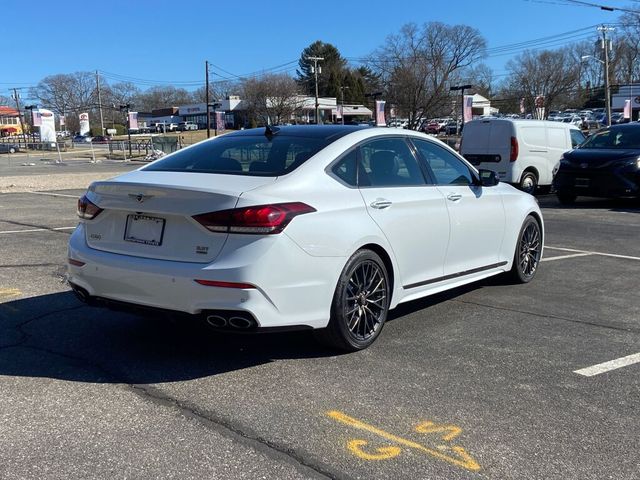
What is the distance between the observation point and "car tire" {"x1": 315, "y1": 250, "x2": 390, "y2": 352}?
4477mm

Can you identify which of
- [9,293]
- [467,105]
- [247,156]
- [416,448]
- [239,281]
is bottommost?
[416,448]

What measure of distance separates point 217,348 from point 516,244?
3454mm

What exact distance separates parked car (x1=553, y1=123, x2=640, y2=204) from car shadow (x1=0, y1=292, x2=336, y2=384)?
1067cm

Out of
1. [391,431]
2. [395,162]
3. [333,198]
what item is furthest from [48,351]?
[395,162]

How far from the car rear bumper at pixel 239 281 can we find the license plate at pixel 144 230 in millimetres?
130

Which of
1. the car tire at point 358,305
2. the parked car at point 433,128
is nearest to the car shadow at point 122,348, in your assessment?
the car tire at point 358,305

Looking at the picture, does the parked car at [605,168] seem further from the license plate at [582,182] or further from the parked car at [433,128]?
the parked car at [433,128]

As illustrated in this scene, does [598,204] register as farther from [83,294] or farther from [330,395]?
[83,294]

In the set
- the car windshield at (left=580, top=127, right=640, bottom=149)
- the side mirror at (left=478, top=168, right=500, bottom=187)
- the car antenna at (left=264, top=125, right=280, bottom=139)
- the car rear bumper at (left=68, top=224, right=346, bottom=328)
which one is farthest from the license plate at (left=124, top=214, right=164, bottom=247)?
the car windshield at (left=580, top=127, right=640, bottom=149)

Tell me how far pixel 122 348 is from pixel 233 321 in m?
1.20

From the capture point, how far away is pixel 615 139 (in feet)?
48.8

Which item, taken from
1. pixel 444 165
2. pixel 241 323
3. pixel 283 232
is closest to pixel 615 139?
pixel 444 165

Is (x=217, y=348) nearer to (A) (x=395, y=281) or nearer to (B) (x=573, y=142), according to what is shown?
Answer: (A) (x=395, y=281)

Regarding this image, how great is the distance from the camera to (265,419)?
11.8 ft
